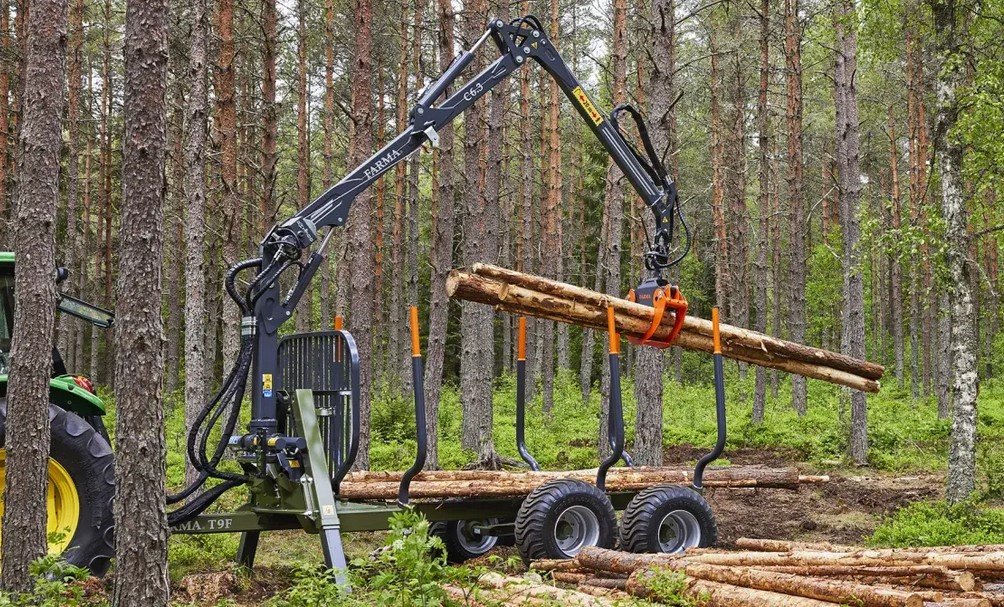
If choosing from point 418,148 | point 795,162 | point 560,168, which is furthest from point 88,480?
point 560,168

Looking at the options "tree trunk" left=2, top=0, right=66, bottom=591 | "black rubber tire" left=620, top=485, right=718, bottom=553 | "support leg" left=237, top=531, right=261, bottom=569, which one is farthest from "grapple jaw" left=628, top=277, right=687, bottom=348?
"tree trunk" left=2, top=0, right=66, bottom=591

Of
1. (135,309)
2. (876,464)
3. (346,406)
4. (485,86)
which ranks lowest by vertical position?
(876,464)

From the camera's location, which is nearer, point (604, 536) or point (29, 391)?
point (29, 391)

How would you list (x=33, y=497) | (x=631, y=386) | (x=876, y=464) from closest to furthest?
(x=33, y=497) → (x=876, y=464) → (x=631, y=386)

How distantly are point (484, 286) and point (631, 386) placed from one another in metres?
24.2

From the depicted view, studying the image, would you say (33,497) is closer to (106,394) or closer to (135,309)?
(135,309)

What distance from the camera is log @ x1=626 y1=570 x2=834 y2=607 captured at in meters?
5.97

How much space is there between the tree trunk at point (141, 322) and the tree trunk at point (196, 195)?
18.2 feet

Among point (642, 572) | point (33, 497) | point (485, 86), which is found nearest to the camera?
point (33, 497)

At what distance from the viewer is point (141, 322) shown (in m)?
5.56

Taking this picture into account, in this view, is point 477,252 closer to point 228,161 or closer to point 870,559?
point 228,161

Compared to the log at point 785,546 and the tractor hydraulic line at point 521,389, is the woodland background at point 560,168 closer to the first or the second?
the tractor hydraulic line at point 521,389

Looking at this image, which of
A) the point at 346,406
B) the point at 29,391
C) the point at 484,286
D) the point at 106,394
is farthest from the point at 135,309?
the point at 106,394

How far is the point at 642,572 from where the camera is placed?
275 inches
